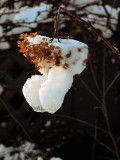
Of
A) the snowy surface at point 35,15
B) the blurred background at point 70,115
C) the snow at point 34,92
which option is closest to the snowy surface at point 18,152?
the blurred background at point 70,115

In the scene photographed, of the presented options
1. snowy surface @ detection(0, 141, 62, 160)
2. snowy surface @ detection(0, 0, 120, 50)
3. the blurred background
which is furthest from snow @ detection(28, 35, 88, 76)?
the blurred background

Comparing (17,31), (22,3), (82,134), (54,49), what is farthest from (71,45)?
(82,134)

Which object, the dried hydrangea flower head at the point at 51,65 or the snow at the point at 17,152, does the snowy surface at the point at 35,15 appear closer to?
the snow at the point at 17,152

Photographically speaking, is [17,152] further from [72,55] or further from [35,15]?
[72,55]

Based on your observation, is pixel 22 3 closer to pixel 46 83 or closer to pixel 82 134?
pixel 46 83

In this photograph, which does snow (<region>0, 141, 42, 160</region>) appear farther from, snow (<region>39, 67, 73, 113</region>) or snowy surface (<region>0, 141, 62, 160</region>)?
snow (<region>39, 67, 73, 113</region>)

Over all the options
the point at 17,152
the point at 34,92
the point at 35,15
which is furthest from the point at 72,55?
the point at 17,152

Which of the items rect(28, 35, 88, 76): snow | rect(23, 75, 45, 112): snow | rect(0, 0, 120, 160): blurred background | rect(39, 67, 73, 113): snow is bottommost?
rect(0, 0, 120, 160): blurred background

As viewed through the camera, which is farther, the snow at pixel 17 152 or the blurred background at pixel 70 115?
the blurred background at pixel 70 115
